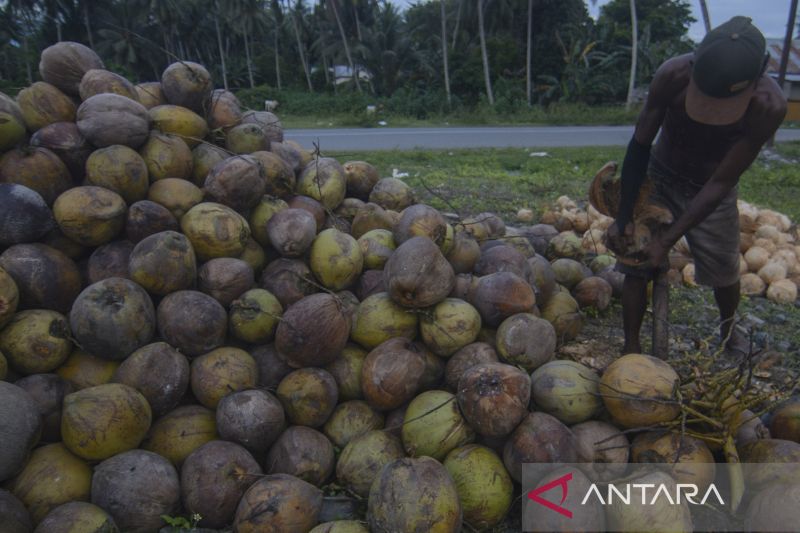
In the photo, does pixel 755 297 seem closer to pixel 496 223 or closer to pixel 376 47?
pixel 496 223

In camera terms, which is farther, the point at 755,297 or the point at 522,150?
the point at 522,150

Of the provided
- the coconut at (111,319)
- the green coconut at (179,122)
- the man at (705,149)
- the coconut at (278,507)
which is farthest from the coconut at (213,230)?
the man at (705,149)

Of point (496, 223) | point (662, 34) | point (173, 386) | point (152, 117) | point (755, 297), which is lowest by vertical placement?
point (755, 297)

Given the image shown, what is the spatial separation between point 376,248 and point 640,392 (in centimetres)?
178

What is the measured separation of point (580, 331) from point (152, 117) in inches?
131

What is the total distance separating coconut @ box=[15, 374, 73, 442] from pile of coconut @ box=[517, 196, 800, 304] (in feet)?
13.9

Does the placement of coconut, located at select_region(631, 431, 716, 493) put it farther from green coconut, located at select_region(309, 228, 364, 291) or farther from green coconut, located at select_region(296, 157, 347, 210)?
green coconut, located at select_region(296, 157, 347, 210)

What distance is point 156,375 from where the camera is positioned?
9.16 feet

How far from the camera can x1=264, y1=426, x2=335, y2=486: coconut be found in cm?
267

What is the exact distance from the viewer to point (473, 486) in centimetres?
254

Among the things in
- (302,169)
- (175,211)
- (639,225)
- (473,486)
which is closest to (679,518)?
(473,486)

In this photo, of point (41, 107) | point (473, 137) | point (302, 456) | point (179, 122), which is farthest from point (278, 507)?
point (473, 137)

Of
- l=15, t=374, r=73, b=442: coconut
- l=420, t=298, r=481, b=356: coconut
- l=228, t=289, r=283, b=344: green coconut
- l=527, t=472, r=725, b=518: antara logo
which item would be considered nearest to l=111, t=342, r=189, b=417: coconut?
l=15, t=374, r=73, b=442: coconut

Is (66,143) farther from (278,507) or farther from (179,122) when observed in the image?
(278,507)
